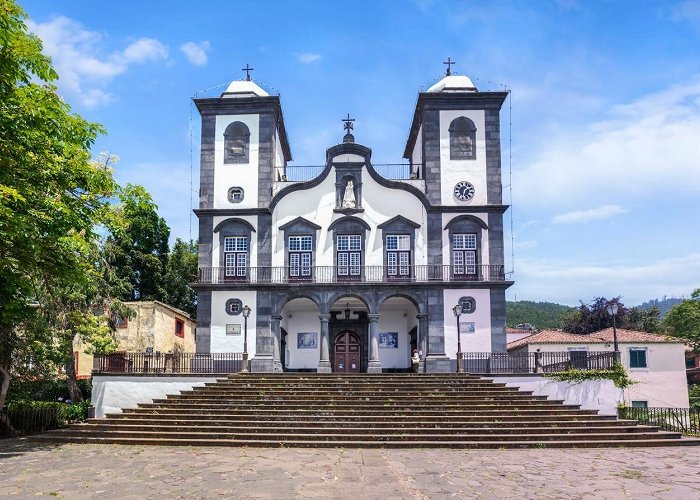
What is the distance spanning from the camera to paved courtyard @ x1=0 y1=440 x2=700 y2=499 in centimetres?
1043

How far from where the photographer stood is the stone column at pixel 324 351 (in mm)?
26516

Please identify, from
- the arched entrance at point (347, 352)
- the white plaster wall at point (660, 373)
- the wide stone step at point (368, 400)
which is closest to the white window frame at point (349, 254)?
the arched entrance at point (347, 352)

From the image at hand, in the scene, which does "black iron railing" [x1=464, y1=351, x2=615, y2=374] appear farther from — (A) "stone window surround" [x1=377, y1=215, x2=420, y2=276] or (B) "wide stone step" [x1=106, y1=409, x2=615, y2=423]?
(A) "stone window surround" [x1=377, y1=215, x2=420, y2=276]

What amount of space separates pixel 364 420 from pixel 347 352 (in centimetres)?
1147

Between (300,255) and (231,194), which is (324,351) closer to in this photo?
(300,255)

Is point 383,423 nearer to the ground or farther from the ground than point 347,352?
nearer to the ground

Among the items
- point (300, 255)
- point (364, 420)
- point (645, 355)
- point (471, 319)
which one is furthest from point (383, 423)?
point (645, 355)

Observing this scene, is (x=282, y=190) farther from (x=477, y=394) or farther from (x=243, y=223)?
(x=477, y=394)

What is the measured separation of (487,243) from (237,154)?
11901 millimetres

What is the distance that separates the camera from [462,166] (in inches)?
1137

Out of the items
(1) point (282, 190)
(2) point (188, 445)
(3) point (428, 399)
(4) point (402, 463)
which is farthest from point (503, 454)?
(1) point (282, 190)

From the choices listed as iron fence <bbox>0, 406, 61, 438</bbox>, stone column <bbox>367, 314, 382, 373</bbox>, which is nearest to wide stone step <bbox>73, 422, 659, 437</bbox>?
iron fence <bbox>0, 406, 61, 438</bbox>

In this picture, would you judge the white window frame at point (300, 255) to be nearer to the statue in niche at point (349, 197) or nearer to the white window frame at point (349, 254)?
the white window frame at point (349, 254)

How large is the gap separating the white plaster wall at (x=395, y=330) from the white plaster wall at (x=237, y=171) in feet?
25.9
